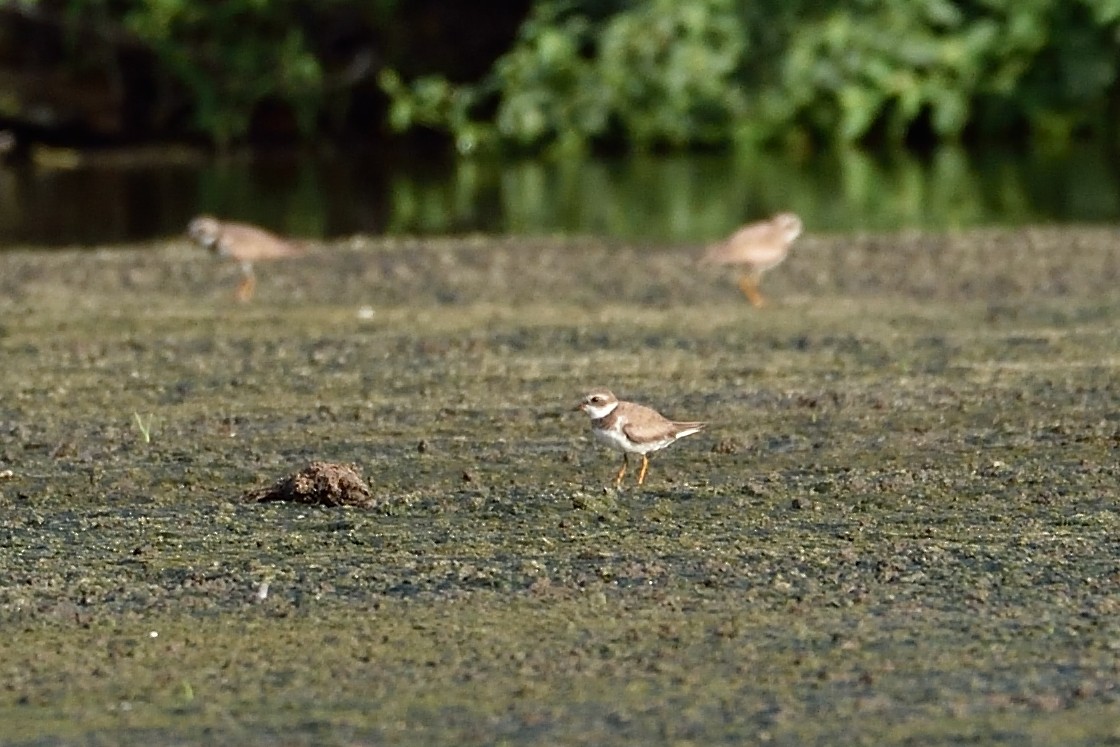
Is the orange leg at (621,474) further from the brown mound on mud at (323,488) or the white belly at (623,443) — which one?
the brown mound on mud at (323,488)

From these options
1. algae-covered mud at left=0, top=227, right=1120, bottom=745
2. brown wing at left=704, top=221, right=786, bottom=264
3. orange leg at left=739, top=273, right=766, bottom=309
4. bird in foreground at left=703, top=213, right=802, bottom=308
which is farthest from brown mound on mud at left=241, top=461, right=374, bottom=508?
brown wing at left=704, top=221, right=786, bottom=264

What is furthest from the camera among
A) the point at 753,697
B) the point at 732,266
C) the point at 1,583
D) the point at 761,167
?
the point at 761,167

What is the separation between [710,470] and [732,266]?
4.51 metres

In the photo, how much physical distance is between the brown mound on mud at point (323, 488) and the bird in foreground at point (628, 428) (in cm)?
87

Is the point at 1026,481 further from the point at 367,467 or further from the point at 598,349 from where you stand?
the point at 598,349

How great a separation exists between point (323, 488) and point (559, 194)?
40.7ft

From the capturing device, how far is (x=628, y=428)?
7520 millimetres

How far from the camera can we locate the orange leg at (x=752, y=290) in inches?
466

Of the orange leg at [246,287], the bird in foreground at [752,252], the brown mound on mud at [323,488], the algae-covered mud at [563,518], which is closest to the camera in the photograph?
the algae-covered mud at [563,518]

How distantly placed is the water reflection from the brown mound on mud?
27.4 feet

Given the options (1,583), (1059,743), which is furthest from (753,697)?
(1,583)

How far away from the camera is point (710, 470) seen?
7883 mm

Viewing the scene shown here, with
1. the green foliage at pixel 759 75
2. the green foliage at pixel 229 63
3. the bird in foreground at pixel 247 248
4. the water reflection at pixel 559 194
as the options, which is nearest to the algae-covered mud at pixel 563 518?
the bird in foreground at pixel 247 248

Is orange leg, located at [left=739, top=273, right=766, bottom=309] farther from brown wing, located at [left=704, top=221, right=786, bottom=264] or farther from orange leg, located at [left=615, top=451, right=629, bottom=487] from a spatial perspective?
orange leg, located at [left=615, top=451, right=629, bottom=487]
